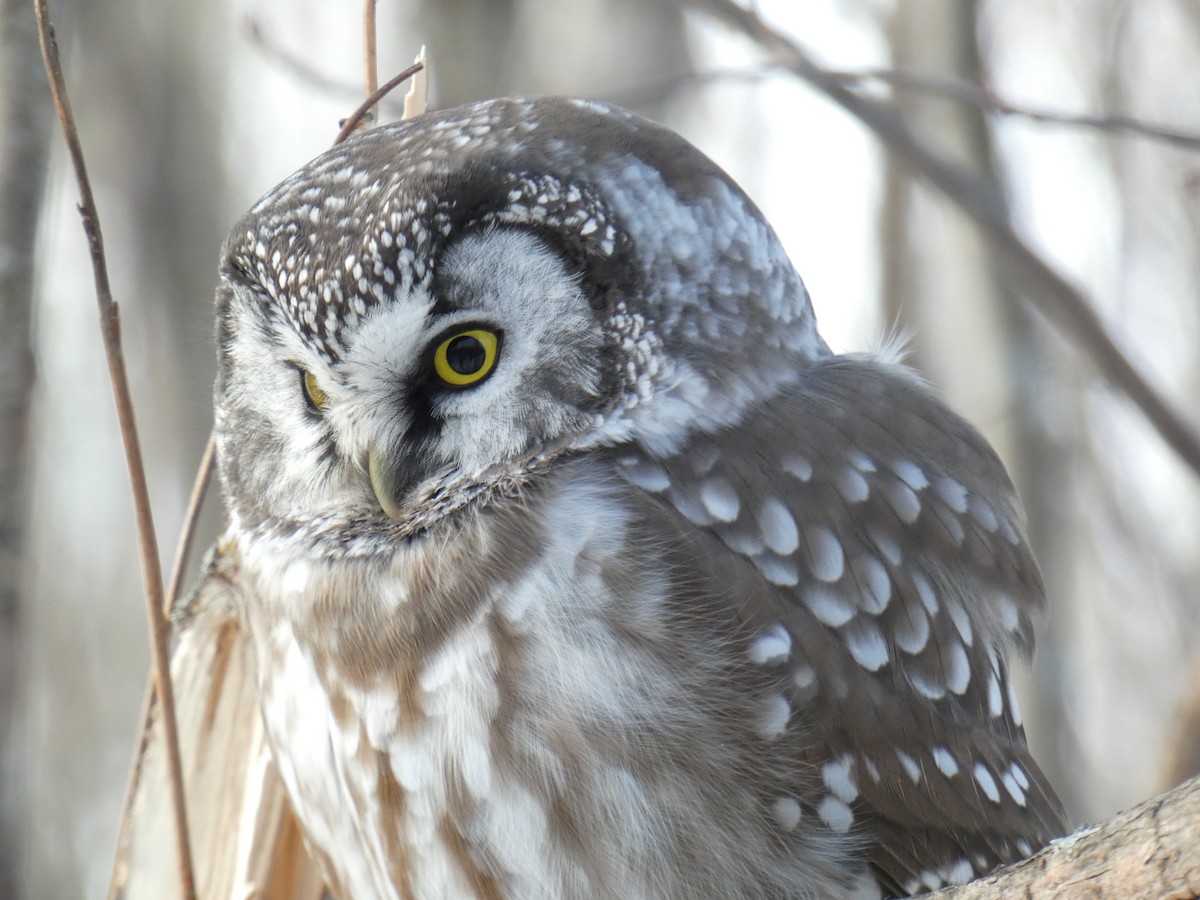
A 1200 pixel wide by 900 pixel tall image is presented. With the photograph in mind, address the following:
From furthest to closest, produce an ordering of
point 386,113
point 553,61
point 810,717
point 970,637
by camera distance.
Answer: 1. point 553,61
2. point 386,113
3. point 970,637
4. point 810,717

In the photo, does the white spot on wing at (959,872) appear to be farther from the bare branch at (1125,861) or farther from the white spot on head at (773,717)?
the bare branch at (1125,861)

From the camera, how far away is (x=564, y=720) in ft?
6.64

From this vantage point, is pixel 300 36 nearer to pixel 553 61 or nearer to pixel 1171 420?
pixel 553 61

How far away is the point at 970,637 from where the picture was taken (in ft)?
8.08

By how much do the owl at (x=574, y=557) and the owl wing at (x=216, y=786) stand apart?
20 cm

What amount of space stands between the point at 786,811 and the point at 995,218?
151cm

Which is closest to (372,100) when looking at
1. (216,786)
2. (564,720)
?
(564,720)

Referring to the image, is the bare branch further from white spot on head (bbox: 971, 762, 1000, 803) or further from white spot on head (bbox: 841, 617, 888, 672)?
white spot on head (bbox: 971, 762, 1000, 803)

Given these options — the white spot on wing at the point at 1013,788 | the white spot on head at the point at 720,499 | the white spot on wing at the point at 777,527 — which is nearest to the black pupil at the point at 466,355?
the white spot on head at the point at 720,499

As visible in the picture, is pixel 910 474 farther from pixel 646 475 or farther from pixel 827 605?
pixel 646 475

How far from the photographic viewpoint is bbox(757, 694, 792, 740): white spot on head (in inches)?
81.4

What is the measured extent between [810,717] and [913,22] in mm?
3587

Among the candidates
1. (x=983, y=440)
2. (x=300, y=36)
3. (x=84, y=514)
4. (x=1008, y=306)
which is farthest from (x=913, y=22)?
(x=84, y=514)

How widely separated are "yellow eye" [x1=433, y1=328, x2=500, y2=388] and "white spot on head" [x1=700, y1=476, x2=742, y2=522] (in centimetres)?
43
